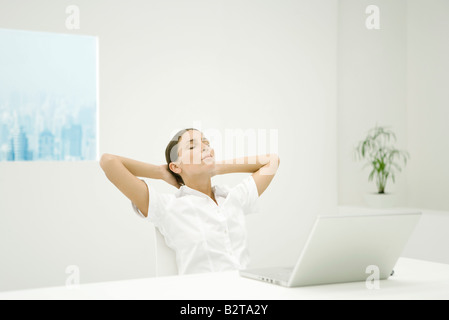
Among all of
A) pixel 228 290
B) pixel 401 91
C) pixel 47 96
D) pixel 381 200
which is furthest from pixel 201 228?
pixel 401 91

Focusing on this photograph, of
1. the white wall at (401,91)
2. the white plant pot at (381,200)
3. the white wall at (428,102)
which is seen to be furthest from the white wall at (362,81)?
the white plant pot at (381,200)

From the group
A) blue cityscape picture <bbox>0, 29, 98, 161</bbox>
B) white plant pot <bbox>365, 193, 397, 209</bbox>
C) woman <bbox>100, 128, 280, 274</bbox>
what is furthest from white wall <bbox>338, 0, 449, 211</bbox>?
woman <bbox>100, 128, 280, 274</bbox>

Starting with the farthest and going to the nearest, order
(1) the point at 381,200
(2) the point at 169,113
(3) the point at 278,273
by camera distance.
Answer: (1) the point at 381,200
(2) the point at 169,113
(3) the point at 278,273

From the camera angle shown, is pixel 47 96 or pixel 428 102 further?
pixel 428 102

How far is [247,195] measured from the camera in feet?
8.09

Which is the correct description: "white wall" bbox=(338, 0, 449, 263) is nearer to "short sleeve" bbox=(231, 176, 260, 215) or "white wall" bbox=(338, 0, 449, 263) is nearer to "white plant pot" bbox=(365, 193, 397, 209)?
"white plant pot" bbox=(365, 193, 397, 209)

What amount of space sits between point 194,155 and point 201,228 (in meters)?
0.33

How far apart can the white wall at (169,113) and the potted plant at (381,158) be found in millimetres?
311

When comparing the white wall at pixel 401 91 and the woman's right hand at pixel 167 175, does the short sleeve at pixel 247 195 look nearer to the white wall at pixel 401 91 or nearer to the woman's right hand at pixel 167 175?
the woman's right hand at pixel 167 175

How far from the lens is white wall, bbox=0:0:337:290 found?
144 inches

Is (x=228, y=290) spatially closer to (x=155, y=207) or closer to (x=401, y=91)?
(x=155, y=207)

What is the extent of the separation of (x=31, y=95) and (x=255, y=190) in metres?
1.87

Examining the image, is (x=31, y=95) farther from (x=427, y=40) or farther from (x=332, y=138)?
(x=427, y=40)

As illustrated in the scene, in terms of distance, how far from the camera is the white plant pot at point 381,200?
4662 mm
